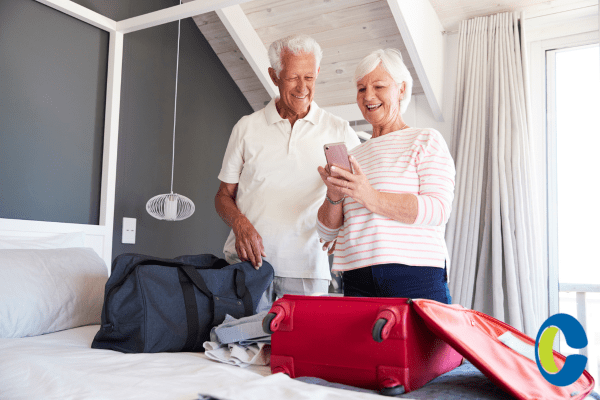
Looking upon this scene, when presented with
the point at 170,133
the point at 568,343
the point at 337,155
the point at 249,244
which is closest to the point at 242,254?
the point at 249,244

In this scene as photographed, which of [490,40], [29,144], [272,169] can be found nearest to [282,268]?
[272,169]

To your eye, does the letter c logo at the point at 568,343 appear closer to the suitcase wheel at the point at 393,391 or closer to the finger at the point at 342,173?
the suitcase wheel at the point at 393,391

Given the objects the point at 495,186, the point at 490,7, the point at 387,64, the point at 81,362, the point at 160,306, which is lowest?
the point at 81,362

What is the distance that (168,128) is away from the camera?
317 centimetres

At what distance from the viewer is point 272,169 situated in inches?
73.5

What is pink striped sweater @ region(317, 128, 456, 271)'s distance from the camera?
1.30 meters

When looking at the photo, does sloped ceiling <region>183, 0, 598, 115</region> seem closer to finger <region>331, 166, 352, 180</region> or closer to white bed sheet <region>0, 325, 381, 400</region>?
finger <region>331, 166, 352, 180</region>

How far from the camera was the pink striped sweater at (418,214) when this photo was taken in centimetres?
130

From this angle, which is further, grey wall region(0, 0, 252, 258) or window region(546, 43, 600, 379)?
grey wall region(0, 0, 252, 258)

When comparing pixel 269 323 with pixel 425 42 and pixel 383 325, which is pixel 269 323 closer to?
pixel 383 325

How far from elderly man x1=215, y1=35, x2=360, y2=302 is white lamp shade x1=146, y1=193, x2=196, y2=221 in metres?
0.88

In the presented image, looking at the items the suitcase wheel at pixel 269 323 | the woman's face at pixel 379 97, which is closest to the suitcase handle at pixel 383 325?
the suitcase wheel at pixel 269 323

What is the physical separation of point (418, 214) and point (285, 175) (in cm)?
70

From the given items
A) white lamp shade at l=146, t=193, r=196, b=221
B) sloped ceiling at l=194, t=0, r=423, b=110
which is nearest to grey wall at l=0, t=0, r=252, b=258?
white lamp shade at l=146, t=193, r=196, b=221
